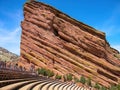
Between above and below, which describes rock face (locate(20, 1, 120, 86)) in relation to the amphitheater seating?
above

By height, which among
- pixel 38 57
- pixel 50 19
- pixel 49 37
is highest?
pixel 50 19

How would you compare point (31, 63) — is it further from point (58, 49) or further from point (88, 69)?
point (88, 69)

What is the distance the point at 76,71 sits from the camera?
70.4m

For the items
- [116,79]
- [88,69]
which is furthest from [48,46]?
[116,79]

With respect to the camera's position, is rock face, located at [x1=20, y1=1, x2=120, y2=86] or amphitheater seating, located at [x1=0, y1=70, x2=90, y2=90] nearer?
amphitheater seating, located at [x1=0, y1=70, x2=90, y2=90]

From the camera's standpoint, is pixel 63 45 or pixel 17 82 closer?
pixel 17 82

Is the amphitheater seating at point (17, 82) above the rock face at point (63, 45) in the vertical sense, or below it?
below

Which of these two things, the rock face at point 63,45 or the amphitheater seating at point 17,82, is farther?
the rock face at point 63,45

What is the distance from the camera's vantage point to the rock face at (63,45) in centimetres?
7106

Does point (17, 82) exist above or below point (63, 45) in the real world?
below

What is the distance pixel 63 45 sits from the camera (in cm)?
7419

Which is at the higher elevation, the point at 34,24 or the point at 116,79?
the point at 34,24

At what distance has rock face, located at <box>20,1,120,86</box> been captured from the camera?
71.1 m

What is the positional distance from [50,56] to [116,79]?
66.3 feet
